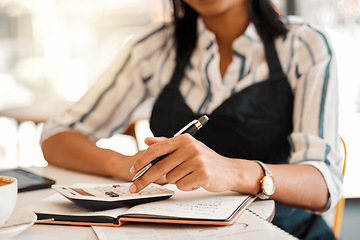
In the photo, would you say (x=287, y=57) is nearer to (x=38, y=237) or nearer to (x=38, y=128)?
(x=38, y=237)

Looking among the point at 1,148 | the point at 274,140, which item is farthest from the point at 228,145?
the point at 1,148

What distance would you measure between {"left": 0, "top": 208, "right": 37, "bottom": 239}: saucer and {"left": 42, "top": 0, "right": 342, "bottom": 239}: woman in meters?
0.25

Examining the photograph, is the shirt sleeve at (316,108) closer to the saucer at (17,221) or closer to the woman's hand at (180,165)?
the woman's hand at (180,165)

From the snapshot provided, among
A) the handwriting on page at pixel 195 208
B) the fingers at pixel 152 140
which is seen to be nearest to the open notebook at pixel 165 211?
the handwriting on page at pixel 195 208

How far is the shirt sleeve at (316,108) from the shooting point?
1.05 meters

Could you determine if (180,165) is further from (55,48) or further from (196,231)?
(55,48)

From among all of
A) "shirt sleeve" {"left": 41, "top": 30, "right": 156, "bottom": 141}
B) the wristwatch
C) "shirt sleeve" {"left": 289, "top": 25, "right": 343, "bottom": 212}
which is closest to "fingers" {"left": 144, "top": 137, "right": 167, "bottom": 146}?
the wristwatch

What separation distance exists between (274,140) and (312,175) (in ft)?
0.90

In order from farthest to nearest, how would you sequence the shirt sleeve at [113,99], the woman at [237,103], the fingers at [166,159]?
the shirt sleeve at [113,99]
the woman at [237,103]
the fingers at [166,159]

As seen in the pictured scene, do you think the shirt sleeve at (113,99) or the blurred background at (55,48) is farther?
the blurred background at (55,48)

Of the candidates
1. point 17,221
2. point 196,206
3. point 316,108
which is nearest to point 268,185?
point 196,206

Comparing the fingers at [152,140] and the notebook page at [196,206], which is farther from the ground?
the fingers at [152,140]

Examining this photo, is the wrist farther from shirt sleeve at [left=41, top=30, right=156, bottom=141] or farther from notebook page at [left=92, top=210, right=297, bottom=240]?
shirt sleeve at [left=41, top=30, right=156, bottom=141]

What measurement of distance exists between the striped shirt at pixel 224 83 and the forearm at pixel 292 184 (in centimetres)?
3
